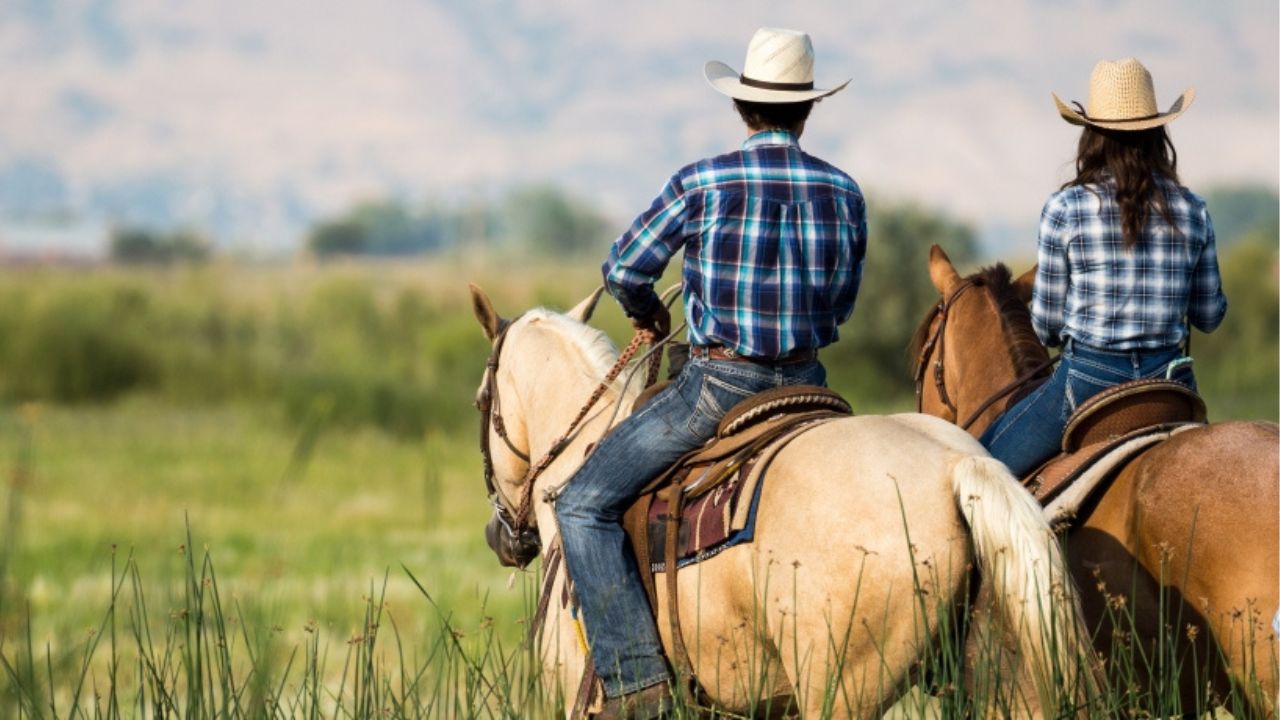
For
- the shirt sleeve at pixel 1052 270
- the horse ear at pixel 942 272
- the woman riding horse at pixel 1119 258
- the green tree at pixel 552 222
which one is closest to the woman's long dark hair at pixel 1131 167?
the woman riding horse at pixel 1119 258

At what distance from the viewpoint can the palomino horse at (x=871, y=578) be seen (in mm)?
4000

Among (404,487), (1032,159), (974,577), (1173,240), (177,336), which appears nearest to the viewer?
(974,577)

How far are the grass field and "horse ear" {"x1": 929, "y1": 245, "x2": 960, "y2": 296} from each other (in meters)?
2.84

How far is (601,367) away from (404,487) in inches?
647

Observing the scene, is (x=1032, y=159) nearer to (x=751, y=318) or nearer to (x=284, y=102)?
(x=284, y=102)

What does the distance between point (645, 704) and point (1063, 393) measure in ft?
5.94

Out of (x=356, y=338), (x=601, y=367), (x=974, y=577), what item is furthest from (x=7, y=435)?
(x=974, y=577)

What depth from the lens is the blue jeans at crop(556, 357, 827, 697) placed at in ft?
15.6

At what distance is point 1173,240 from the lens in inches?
212

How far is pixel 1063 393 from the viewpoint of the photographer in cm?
552

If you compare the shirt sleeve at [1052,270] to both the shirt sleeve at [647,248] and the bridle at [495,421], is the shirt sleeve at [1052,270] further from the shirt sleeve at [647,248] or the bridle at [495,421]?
the bridle at [495,421]

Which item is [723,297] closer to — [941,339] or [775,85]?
[775,85]

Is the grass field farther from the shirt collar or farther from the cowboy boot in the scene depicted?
the shirt collar

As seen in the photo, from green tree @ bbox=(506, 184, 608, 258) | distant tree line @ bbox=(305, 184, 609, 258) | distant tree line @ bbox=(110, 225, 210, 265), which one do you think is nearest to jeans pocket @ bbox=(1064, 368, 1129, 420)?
distant tree line @ bbox=(110, 225, 210, 265)
